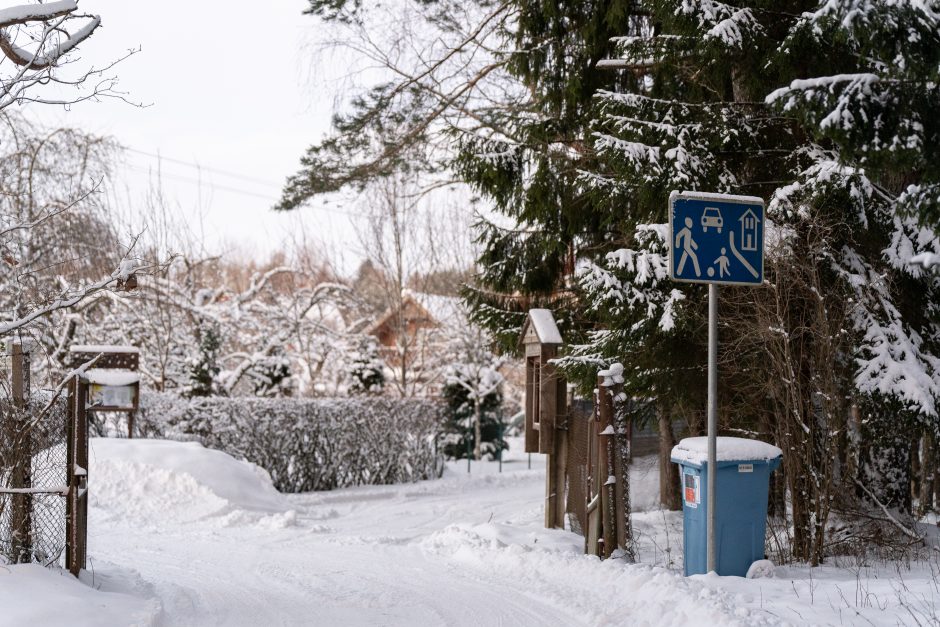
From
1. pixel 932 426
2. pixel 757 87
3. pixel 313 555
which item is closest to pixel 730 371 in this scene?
pixel 932 426

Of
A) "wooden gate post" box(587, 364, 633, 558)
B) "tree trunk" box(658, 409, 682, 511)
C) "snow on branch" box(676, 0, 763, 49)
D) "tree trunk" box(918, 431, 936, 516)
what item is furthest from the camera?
"tree trunk" box(658, 409, 682, 511)

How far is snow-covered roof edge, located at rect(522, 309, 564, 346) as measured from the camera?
10727 mm

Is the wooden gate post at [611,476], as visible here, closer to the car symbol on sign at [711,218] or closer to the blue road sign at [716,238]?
the blue road sign at [716,238]

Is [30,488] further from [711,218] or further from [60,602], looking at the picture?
[711,218]

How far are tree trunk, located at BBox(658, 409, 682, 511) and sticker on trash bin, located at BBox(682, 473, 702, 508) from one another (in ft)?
15.2

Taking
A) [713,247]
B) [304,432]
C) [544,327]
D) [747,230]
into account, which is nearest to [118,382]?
[304,432]

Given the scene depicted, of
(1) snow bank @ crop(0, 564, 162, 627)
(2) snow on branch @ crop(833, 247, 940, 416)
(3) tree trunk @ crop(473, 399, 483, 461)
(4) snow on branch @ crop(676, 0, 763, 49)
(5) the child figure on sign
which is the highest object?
(4) snow on branch @ crop(676, 0, 763, 49)

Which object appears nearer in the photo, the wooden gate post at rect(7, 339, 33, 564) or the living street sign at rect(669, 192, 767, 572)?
the wooden gate post at rect(7, 339, 33, 564)

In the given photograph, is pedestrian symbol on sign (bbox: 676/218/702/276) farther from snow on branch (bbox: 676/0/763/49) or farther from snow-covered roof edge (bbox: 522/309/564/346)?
snow-covered roof edge (bbox: 522/309/564/346)

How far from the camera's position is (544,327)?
10906 millimetres

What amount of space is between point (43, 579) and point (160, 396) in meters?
10.1

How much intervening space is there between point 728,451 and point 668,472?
5330 millimetres

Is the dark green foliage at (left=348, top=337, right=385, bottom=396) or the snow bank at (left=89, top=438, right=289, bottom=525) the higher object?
the dark green foliage at (left=348, top=337, right=385, bottom=396)

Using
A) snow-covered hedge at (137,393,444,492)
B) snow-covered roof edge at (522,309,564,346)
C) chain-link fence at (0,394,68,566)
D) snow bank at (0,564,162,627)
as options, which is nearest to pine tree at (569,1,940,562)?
snow-covered roof edge at (522,309,564,346)
